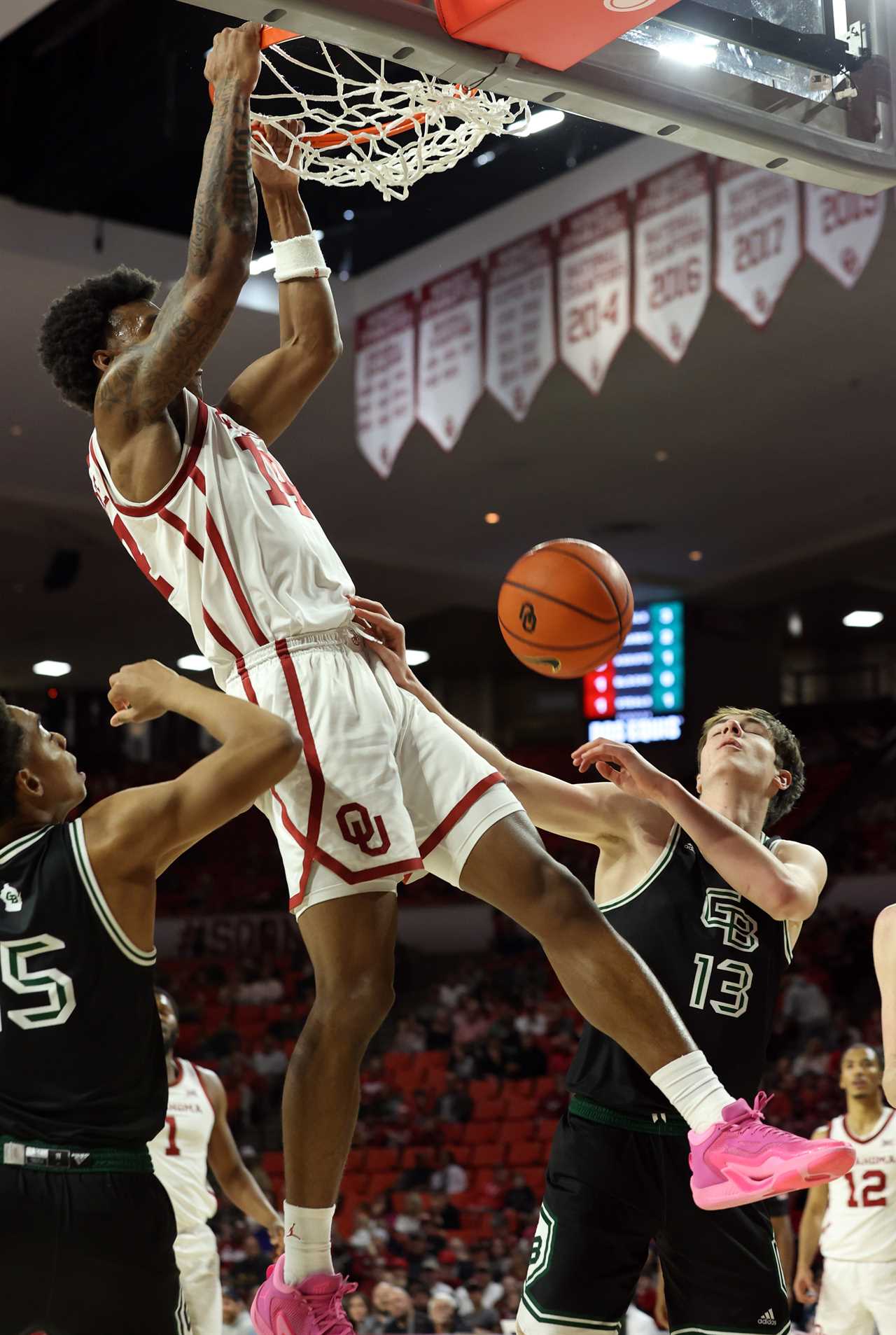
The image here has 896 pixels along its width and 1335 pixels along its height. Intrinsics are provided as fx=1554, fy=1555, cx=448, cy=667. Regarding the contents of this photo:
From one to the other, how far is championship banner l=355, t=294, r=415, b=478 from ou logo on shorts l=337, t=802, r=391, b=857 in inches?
→ 371

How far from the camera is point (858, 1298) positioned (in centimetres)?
726

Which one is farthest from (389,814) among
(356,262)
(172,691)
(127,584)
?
(127,584)

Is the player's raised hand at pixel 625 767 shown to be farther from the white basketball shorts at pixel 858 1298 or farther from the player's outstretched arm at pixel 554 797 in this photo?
Answer: the white basketball shorts at pixel 858 1298

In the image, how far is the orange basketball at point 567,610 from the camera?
3771 mm

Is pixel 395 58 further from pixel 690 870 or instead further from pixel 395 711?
pixel 690 870

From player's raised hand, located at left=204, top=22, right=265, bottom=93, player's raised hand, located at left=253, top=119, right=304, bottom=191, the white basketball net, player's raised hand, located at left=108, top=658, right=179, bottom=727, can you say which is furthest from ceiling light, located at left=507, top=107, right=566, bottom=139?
player's raised hand, located at left=108, top=658, right=179, bottom=727

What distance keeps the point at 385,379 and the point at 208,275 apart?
9.60 metres

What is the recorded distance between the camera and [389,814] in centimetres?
293

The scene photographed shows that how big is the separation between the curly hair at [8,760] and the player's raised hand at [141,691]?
183 mm

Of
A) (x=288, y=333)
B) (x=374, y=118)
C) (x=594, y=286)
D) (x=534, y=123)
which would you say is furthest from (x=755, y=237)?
(x=288, y=333)

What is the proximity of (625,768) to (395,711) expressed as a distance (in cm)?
58

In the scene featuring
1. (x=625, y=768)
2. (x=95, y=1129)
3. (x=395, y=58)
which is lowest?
(x=95, y=1129)

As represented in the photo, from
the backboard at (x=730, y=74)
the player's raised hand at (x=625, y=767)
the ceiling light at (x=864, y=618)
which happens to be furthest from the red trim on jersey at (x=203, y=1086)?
the ceiling light at (x=864, y=618)

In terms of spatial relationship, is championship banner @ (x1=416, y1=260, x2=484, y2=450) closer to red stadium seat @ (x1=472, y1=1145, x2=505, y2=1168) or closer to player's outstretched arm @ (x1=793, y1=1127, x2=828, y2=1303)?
red stadium seat @ (x1=472, y1=1145, x2=505, y2=1168)
